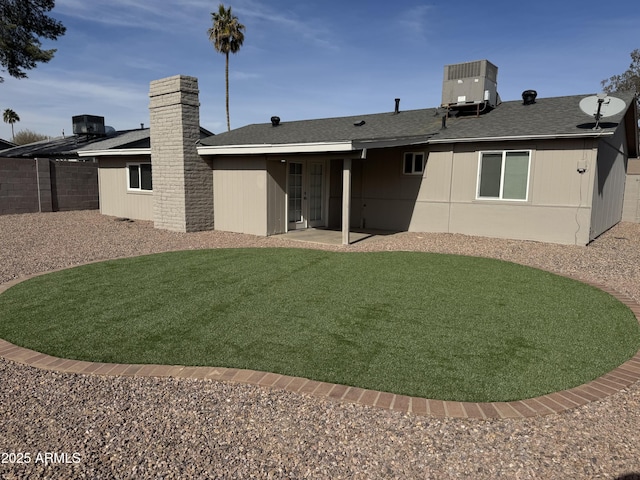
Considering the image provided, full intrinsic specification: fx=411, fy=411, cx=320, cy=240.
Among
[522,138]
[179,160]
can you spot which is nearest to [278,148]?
[179,160]

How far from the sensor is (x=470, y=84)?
13.8 m

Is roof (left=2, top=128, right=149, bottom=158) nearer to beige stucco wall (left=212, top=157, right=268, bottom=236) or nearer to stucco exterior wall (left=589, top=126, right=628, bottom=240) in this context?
beige stucco wall (left=212, top=157, right=268, bottom=236)

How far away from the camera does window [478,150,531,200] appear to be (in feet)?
37.0

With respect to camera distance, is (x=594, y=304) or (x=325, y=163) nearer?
(x=594, y=304)

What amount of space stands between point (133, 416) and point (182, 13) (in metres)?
14.3

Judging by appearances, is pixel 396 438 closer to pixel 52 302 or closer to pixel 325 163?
pixel 52 302

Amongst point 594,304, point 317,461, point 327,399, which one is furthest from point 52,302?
point 594,304

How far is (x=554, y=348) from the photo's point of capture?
4594 mm

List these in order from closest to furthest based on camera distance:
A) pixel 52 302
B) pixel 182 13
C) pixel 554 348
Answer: pixel 554 348, pixel 52 302, pixel 182 13

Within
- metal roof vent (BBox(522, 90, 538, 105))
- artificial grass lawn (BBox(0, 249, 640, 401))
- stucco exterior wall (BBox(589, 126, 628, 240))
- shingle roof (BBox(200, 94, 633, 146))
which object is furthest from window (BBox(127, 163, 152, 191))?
stucco exterior wall (BBox(589, 126, 628, 240))

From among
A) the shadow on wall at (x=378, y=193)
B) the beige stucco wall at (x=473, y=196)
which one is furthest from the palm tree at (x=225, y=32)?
the beige stucco wall at (x=473, y=196)

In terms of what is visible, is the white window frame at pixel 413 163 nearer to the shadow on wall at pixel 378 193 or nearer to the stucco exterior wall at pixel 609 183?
the shadow on wall at pixel 378 193

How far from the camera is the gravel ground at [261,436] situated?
2.65 meters

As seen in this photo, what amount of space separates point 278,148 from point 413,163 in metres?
4.48
